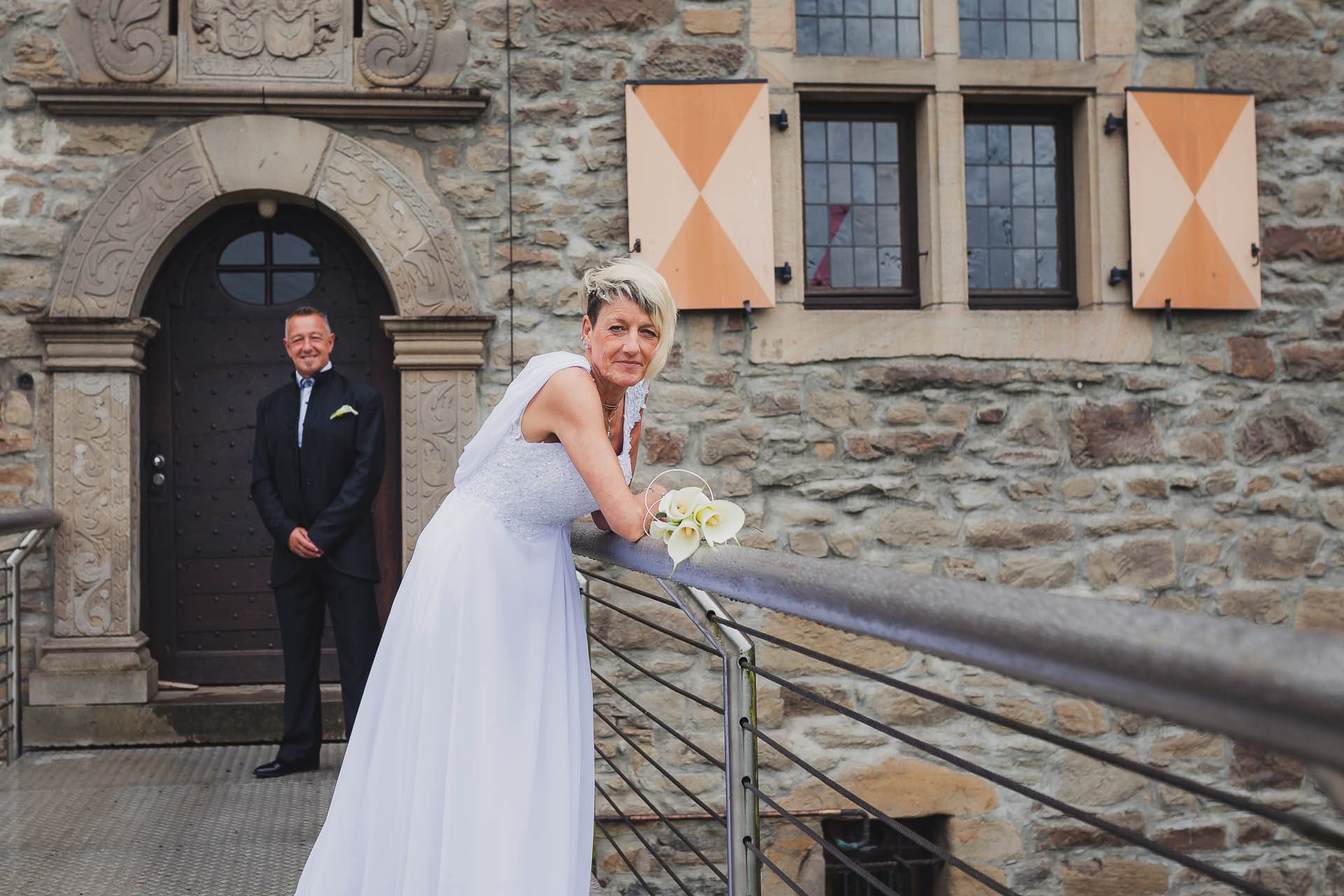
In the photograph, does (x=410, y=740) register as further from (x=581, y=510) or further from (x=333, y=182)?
(x=333, y=182)

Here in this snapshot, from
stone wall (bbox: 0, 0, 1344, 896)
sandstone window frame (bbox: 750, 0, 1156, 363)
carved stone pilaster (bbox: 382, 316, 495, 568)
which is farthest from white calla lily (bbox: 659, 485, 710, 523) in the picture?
sandstone window frame (bbox: 750, 0, 1156, 363)

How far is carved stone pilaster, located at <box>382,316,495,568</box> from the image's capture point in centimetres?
548

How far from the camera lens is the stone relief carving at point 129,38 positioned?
17.6ft

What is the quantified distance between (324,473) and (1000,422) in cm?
325

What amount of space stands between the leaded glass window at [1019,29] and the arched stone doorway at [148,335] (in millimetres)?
2845

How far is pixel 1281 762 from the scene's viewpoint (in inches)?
233

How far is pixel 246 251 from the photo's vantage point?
5766 millimetres

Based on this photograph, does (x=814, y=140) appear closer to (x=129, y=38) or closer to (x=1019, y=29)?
(x=1019, y=29)

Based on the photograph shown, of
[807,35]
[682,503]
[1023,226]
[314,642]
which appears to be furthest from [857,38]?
[682,503]

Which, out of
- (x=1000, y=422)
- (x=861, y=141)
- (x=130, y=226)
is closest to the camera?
(x=130, y=226)

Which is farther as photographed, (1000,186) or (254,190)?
(1000,186)

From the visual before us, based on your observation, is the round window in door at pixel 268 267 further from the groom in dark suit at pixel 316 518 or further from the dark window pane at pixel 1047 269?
the dark window pane at pixel 1047 269

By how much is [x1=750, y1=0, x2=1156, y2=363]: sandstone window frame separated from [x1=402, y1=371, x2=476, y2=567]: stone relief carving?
4.69 feet

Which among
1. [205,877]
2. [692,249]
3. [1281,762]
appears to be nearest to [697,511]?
[205,877]
